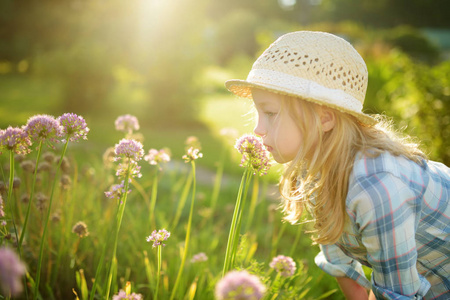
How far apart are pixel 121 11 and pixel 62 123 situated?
9010 mm

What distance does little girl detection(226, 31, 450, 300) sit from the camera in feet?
4.99

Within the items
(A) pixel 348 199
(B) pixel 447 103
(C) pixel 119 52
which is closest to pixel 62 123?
(A) pixel 348 199

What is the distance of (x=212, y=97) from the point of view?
51.0 feet

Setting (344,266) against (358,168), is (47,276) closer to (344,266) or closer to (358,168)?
(344,266)

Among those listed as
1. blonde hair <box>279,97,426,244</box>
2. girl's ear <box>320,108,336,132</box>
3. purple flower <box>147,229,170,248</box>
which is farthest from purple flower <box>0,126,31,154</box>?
girl's ear <box>320,108,336,132</box>

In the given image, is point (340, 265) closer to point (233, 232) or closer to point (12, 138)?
point (233, 232)

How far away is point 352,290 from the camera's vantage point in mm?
2064

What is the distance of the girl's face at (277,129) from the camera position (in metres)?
1.65

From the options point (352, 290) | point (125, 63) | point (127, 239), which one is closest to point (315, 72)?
point (352, 290)

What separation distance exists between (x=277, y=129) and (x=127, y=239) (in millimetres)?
1610

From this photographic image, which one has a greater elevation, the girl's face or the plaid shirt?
the girl's face

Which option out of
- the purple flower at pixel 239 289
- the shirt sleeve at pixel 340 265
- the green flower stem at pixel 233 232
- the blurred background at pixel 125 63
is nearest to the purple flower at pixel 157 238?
the green flower stem at pixel 233 232

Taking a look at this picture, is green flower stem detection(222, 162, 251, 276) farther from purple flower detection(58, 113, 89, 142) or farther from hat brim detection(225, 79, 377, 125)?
purple flower detection(58, 113, 89, 142)

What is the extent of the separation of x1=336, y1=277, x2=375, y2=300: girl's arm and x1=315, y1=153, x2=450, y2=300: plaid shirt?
0.82 ft
